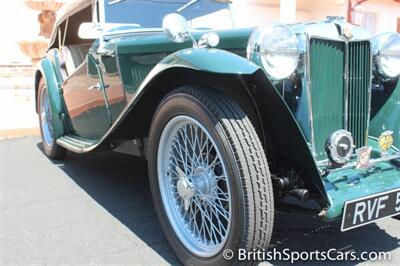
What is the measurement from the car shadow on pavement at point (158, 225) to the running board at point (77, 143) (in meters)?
0.34

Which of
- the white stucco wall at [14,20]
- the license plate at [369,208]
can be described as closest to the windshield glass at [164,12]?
the license plate at [369,208]

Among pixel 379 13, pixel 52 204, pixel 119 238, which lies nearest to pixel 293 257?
pixel 119 238

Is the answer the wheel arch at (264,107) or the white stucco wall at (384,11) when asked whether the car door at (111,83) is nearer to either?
the wheel arch at (264,107)

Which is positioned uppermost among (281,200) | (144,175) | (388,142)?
(388,142)

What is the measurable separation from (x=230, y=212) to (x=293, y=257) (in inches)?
24.9

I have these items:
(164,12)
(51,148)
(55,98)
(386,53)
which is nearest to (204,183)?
(386,53)

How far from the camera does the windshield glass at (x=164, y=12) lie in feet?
12.3

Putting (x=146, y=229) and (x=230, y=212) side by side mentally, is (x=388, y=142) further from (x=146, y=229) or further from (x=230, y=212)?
(x=146, y=229)

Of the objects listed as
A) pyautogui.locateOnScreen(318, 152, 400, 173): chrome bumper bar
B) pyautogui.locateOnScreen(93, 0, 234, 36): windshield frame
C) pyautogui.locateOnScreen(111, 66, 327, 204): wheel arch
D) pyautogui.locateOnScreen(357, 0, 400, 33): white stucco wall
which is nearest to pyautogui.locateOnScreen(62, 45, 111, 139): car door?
pyautogui.locateOnScreen(93, 0, 234, 36): windshield frame

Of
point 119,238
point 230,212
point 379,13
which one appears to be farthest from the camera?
point 379,13

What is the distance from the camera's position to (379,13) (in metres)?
15.9

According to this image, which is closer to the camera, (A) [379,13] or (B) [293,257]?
(B) [293,257]

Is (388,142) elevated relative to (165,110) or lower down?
lower down

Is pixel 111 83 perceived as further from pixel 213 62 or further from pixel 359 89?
pixel 359 89
